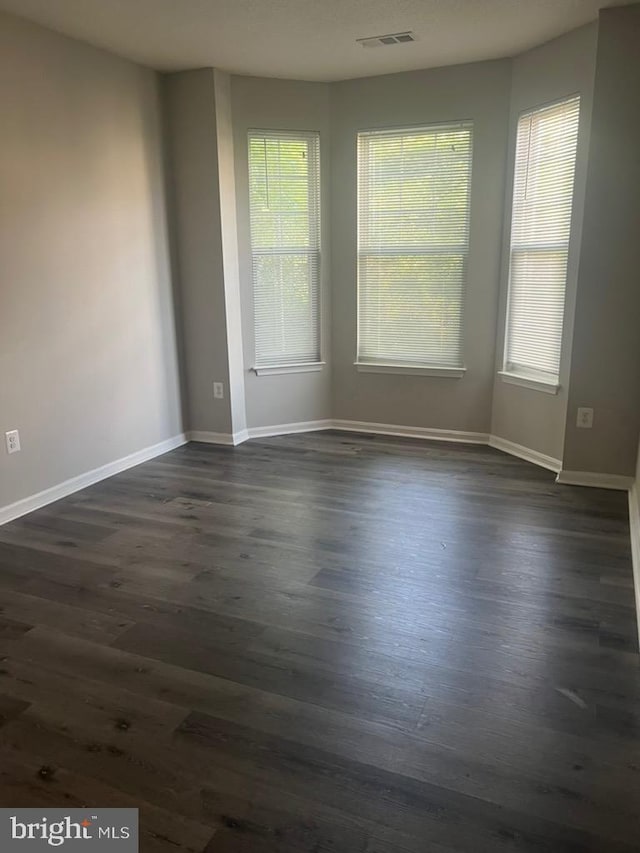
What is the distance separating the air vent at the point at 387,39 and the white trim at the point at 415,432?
2.59 m

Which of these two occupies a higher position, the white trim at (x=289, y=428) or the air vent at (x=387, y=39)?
the air vent at (x=387, y=39)

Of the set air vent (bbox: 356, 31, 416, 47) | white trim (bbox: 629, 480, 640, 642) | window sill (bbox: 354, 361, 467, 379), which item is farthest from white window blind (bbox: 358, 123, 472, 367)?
white trim (bbox: 629, 480, 640, 642)

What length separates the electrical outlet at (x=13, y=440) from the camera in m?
3.37

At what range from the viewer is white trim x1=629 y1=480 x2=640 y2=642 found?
103 inches

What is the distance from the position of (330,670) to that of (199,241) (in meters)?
3.33

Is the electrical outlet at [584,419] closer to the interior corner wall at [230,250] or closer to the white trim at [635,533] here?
the white trim at [635,533]

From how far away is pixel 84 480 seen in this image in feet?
12.9

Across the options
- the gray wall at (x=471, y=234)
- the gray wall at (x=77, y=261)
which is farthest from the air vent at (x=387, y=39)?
the gray wall at (x=77, y=261)

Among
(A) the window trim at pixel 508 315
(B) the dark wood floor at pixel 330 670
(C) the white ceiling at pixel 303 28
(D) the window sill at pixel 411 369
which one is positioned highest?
(C) the white ceiling at pixel 303 28

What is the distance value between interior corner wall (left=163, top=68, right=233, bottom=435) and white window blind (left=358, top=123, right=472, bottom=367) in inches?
43.0

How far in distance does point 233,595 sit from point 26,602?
845 mm

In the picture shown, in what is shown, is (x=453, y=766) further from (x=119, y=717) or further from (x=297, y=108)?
(x=297, y=108)

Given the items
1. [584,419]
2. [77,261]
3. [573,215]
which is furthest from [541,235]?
[77,261]

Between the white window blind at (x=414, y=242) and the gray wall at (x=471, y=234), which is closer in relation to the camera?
the gray wall at (x=471, y=234)
